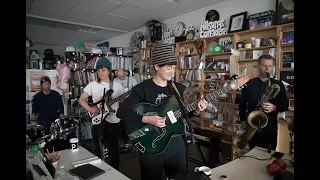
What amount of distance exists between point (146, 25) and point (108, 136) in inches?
130

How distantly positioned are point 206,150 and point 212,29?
2142 millimetres

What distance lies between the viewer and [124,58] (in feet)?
14.5

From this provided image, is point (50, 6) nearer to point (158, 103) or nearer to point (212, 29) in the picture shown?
point (212, 29)

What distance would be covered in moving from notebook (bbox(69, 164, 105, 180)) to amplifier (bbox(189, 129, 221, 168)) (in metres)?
2.03

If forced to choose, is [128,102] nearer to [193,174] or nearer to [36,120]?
[193,174]

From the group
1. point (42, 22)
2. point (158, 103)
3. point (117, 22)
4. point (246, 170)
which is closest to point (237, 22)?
point (158, 103)

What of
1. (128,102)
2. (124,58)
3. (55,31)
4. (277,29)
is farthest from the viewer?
(55,31)

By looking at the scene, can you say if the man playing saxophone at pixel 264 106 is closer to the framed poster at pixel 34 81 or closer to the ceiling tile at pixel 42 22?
the framed poster at pixel 34 81

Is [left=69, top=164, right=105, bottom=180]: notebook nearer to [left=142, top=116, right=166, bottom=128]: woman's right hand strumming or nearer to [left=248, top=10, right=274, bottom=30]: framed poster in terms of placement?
[left=142, top=116, right=166, bottom=128]: woman's right hand strumming

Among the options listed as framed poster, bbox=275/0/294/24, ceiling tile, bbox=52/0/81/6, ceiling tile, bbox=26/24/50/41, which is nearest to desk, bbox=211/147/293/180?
framed poster, bbox=275/0/294/24

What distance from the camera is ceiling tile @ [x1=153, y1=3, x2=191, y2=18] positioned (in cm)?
373

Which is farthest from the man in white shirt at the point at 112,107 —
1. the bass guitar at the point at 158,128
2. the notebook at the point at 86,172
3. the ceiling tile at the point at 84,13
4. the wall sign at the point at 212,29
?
the wall sign at the point at 212,29

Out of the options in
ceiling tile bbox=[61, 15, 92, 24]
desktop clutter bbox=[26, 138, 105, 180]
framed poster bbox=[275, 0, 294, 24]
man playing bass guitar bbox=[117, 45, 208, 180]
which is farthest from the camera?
ceiling tile bbox=[61, 15, 92, 24]
